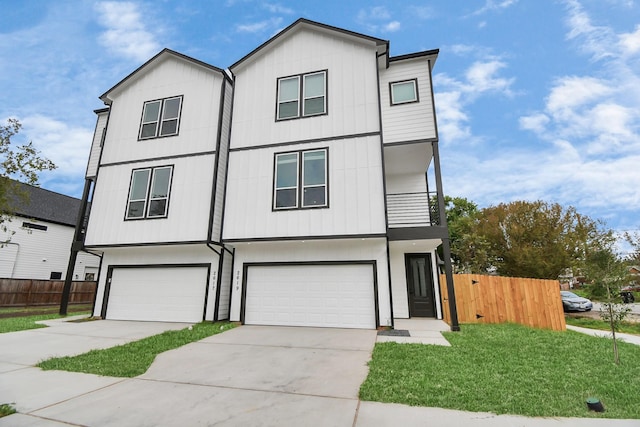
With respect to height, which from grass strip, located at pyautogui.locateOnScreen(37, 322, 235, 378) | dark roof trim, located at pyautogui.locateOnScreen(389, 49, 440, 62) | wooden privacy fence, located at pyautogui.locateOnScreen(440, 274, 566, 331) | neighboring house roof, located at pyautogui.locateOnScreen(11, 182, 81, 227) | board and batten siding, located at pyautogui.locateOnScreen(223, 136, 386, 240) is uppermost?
dark roof trim, located at pyautogui.locateOnScreen(389, 49, 440, 62)

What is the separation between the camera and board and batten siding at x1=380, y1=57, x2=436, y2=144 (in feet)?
31.1

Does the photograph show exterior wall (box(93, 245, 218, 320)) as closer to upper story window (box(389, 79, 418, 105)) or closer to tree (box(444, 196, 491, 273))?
upper story window (box(389, 79, 418, 105))

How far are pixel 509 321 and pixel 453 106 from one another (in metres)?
14.4

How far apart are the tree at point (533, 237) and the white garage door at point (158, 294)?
1755 centimetres

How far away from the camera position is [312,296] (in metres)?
9.10

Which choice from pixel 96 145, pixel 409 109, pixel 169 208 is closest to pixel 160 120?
pixel 169 208

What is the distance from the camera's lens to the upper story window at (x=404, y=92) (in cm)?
998

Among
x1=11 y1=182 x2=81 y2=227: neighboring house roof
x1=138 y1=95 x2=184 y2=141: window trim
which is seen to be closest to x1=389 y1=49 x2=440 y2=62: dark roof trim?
x1=138 y1=95 x2=184 y2=141: window trim

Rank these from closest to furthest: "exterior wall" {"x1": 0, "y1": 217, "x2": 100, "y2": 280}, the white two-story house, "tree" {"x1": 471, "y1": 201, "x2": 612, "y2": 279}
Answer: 1. the white two-story house
2. "exterior wall" {"x1": 0, "y1": 217, "x2": 100, "y2": 280}
3. "tree" {"x1": 471, "y1": 201, "x2": 612, "y2": 279}

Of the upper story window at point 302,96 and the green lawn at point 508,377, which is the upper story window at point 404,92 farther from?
the green lawn at point 508,377

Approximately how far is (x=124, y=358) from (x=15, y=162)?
9.10 meters

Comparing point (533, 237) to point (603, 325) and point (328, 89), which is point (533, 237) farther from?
point (328, 89)

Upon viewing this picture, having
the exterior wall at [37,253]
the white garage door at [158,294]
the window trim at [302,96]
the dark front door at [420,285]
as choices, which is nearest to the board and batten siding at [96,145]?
the white garage door at [158,294]

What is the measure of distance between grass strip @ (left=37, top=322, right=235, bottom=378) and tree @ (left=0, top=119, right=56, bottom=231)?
692cm
